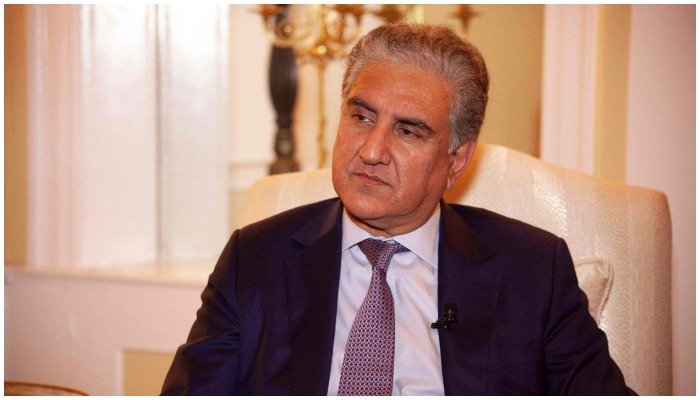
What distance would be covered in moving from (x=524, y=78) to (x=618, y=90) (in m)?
1.62

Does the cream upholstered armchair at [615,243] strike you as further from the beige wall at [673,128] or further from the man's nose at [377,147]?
the beige wall at [673,128]

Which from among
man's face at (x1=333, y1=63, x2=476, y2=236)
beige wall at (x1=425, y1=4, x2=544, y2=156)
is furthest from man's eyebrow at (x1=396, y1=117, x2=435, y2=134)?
beige wall at (x1=425, y1=4, x2=544, y2=156)

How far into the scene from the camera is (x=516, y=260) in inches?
75.5

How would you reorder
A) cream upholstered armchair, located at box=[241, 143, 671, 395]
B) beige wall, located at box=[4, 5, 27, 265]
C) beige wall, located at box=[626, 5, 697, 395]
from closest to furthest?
cream upholstered armchair, located at box=[241, 143, 671, 395] → beige wall, located at box=[626, 5, 697, 395] → beige wall, located at box=[4, 5, 27, 265]

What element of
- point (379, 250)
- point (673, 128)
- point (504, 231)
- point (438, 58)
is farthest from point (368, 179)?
point (673, 128)

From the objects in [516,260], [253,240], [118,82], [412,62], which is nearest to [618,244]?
[516,260]

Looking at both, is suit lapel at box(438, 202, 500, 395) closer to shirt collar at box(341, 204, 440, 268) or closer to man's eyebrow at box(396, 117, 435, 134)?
shirt collar at box(341, 204, 440, 268)

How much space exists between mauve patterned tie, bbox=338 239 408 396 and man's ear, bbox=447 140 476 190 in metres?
0.29

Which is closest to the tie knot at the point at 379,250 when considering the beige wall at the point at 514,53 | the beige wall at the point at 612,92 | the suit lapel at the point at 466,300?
the suit lapel at the point at 466,300

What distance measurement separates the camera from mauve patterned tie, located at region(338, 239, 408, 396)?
175 centimetres

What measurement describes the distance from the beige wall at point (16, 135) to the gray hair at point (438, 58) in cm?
211

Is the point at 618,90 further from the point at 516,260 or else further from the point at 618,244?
the point at 516,260

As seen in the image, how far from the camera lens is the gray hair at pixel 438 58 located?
1.80m

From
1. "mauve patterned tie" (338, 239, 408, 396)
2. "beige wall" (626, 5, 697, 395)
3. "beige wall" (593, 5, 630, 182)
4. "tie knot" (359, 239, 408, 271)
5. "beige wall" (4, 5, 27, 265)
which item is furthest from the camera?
"beige wall" (4, 5, 27, 265)
